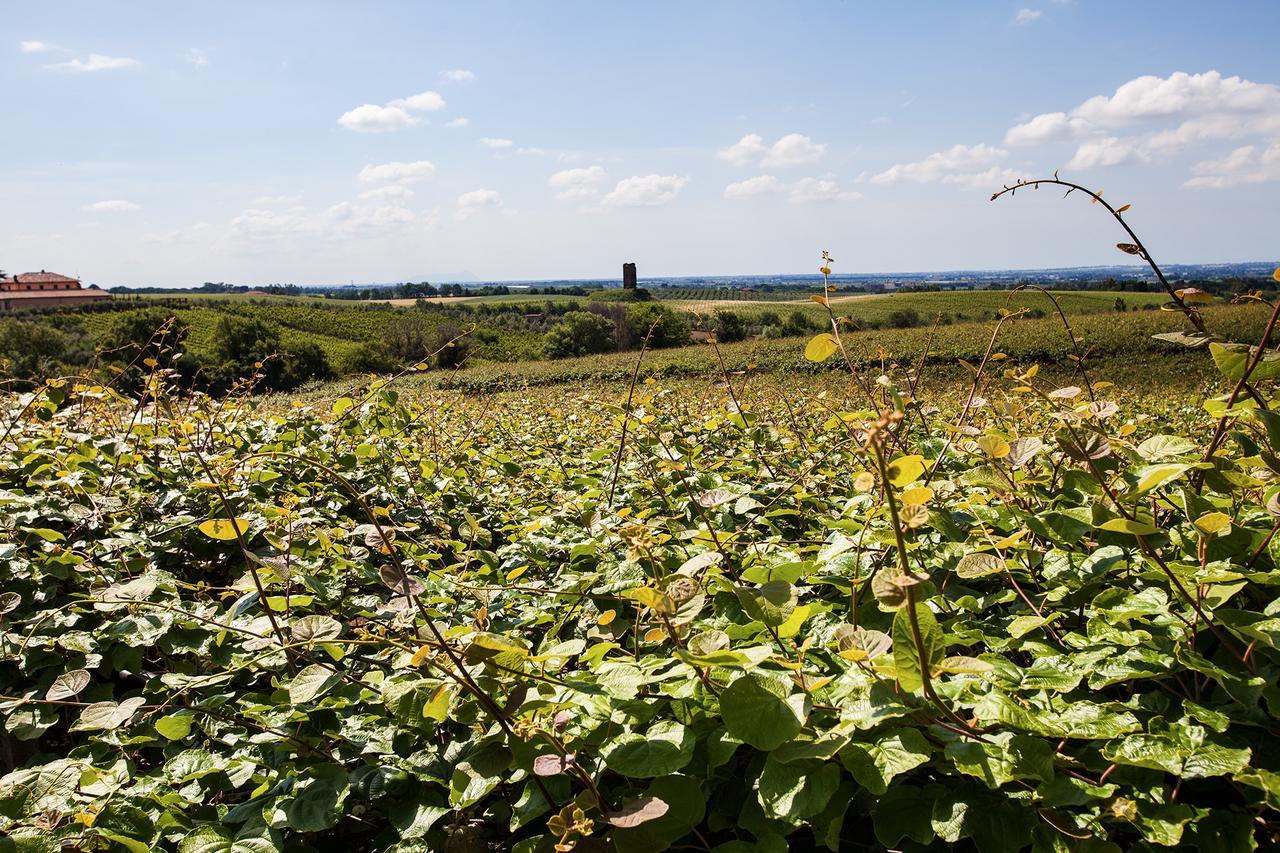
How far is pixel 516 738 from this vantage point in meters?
1.03

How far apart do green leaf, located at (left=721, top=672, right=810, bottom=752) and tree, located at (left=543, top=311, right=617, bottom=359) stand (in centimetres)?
5368

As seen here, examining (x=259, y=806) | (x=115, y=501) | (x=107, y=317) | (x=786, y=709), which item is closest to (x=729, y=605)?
(x=786, y=709)

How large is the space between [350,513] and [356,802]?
1940 millimetres

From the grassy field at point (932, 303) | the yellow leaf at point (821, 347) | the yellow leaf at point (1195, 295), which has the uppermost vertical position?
the grassy field at point (932, 303)

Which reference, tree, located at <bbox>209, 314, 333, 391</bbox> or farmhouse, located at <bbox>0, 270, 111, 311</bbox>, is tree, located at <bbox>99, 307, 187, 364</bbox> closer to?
tree, located at <bbox>209, 314, 333, 391</bbox>

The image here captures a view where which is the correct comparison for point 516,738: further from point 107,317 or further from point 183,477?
point 107,317

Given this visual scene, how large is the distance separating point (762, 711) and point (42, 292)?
12292cm

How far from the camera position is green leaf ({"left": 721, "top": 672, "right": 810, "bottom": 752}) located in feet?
2.94

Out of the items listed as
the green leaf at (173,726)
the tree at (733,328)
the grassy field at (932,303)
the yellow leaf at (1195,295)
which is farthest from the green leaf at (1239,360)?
the grassy field at (932,303)

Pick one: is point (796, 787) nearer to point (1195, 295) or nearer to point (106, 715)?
point (1195, 295)

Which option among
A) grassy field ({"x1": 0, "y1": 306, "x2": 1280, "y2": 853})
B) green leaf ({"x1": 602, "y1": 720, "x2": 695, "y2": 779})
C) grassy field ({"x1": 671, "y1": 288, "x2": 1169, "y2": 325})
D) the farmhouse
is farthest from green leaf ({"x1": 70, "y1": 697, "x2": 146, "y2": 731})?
the farmhouse

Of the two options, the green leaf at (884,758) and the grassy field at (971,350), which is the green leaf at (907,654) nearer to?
the green leaf at (884,758)

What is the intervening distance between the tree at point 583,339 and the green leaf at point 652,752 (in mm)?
53609

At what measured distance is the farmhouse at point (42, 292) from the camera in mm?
83938
